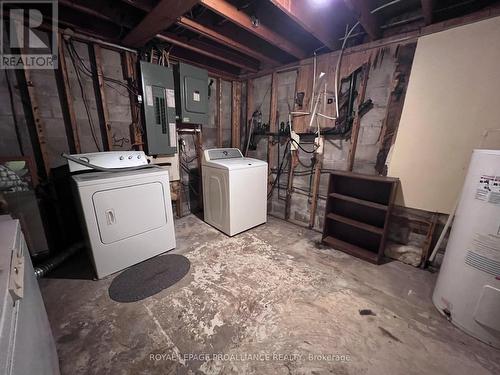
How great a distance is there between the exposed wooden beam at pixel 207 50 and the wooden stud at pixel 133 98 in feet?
1.62

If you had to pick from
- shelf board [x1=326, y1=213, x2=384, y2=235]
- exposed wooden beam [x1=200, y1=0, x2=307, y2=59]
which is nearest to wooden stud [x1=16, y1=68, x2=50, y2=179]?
exposed wooden beam [x1=200, y1=0, x2=307, y2=59]

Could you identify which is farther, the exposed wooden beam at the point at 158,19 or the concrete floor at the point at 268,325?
the exposed wooden beam at the point at 158,19

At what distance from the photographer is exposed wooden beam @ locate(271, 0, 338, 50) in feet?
5.60

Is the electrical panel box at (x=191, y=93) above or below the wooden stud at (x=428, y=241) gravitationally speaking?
above

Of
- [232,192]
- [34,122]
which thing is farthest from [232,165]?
[34,122]

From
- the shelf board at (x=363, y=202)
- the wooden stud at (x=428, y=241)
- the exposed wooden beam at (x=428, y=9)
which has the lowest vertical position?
the wooden stud at (x=428, y=241)

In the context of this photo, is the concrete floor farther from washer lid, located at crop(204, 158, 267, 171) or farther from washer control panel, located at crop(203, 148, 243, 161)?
washer control panel, located at crop(203, 148, 243, 161)

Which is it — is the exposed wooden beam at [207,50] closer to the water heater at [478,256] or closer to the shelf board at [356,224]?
the shelf board at [356,224]

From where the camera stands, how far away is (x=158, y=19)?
71.4 inches

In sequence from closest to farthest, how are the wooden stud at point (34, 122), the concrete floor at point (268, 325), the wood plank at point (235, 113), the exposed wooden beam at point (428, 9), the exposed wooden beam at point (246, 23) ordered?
the concrete floor at point (268, 325), the exposed wooden beam at point (428, 9), the exposed wooden beam at point (246, 23), the wooden stud at point (34, 122), the wood plank at point (235, 113)

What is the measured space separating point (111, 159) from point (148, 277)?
1285 mm

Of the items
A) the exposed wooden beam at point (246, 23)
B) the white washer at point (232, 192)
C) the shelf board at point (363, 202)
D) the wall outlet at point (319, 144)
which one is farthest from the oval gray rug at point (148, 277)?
the exposed wooden beam at point (246, 23)

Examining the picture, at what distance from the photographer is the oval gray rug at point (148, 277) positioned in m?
1.73

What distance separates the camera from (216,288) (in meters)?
1.81
